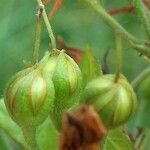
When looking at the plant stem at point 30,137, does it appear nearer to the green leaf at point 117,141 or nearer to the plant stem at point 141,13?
the green leaf at point 117,141

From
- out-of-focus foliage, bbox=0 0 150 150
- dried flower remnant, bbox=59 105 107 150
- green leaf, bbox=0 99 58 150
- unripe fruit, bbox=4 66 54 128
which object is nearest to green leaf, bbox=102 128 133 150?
green leaf, bbox=0 99 58 150

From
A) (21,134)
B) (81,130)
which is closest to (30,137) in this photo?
(21,134)

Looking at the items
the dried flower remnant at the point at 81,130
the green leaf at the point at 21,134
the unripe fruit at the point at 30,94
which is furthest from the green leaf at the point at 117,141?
the dried flower remnant at the point at 81,130

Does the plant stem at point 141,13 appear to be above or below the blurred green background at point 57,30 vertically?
above

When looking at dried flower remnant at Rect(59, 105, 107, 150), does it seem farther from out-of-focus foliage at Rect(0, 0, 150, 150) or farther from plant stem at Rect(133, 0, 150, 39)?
out-of-focus foliage at Rect(0, 0, 150, 150)

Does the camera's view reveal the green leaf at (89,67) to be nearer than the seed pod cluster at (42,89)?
No

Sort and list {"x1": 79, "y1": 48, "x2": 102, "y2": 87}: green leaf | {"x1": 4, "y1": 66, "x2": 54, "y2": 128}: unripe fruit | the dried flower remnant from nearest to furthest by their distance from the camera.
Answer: the dried flower remnant, {"x1": 4, "y1": 66, "x2": 54, "y2": 128}: unripe fruit, {"x1": 79, "y1": 48, "x2": 102, "y2": 87}: green leaf
